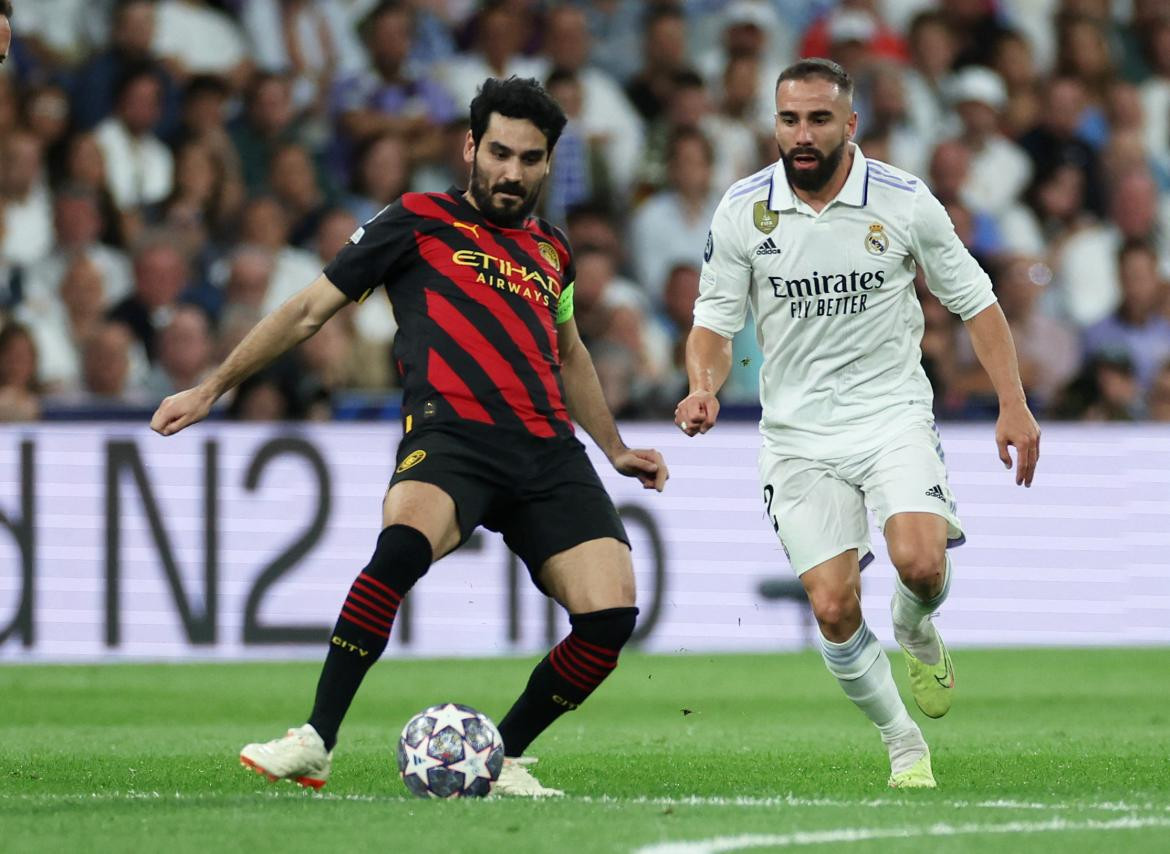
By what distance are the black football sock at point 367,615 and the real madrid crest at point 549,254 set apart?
1115 mm

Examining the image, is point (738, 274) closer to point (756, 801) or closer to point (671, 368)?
point (756, 801)

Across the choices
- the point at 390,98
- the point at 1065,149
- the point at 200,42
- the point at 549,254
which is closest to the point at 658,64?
the point at 390,98

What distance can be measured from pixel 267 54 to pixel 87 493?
4392 millimetres

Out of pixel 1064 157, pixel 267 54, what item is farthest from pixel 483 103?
pixel 1064 157

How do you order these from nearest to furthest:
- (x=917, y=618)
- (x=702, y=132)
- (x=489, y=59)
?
1. (x=917, y=618)
2. (x=702, y=132)
3. (x=489, y=59)

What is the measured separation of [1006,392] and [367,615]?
215 cm

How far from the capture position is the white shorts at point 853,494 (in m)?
6.45

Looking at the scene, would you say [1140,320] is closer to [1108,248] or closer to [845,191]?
[1108,248]

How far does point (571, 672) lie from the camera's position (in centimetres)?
626

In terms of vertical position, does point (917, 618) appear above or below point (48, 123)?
below

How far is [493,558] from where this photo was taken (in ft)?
38.4

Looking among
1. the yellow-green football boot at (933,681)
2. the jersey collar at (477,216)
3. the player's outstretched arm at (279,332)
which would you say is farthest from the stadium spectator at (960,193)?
the player's outstretched arm at (279,332)

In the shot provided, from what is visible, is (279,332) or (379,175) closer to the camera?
(279,332)

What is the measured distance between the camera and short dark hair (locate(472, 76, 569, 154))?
20.6ft
